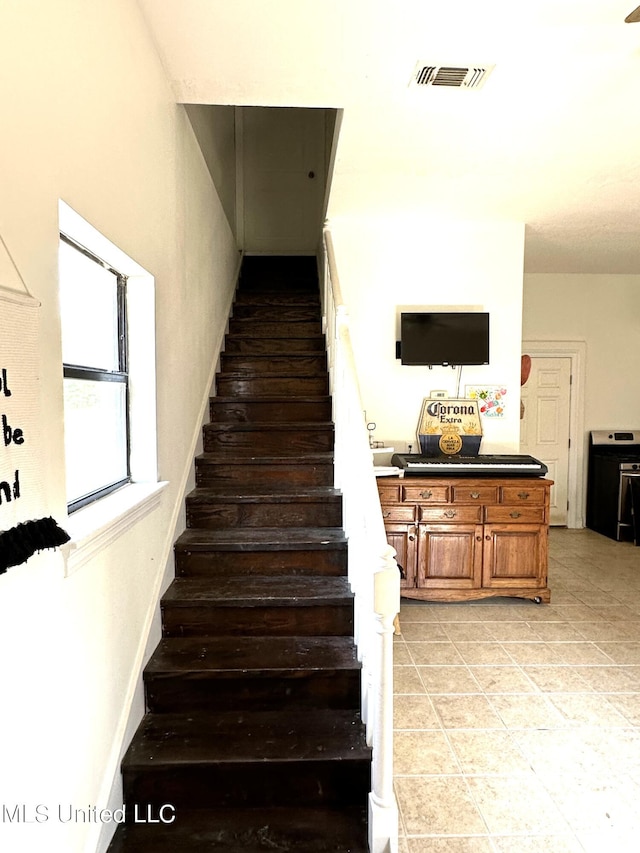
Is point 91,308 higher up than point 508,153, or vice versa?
point 508,153

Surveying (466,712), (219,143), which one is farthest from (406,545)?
(219,143)

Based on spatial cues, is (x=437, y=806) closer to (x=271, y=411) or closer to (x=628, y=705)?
(x=628, y=705)

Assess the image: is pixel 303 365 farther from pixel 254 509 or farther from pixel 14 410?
pixel 14 410

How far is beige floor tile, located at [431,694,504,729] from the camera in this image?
241cm

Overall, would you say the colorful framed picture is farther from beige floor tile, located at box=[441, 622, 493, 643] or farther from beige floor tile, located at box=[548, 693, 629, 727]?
beige floor tile, located at box=[548, 693, 629, 727]

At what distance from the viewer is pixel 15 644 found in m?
1.08

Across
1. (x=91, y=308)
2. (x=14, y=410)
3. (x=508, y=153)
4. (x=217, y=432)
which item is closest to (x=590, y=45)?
(x=508, y=153)

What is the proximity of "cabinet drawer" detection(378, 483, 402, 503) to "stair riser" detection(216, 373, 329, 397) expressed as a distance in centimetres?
78

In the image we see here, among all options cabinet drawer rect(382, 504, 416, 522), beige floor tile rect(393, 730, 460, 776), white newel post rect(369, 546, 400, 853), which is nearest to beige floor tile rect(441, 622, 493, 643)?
cabinet drawer rect(382, 504, 416, 522)

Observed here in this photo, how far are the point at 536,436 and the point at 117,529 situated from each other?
5.20 m

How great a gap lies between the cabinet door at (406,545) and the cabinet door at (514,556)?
50 cm

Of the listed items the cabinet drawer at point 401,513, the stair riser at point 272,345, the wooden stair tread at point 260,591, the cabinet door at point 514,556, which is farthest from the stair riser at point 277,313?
the wooden stair tread at point 260,591

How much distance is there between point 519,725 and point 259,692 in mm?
1249

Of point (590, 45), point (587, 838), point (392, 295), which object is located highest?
point (590, 45)
